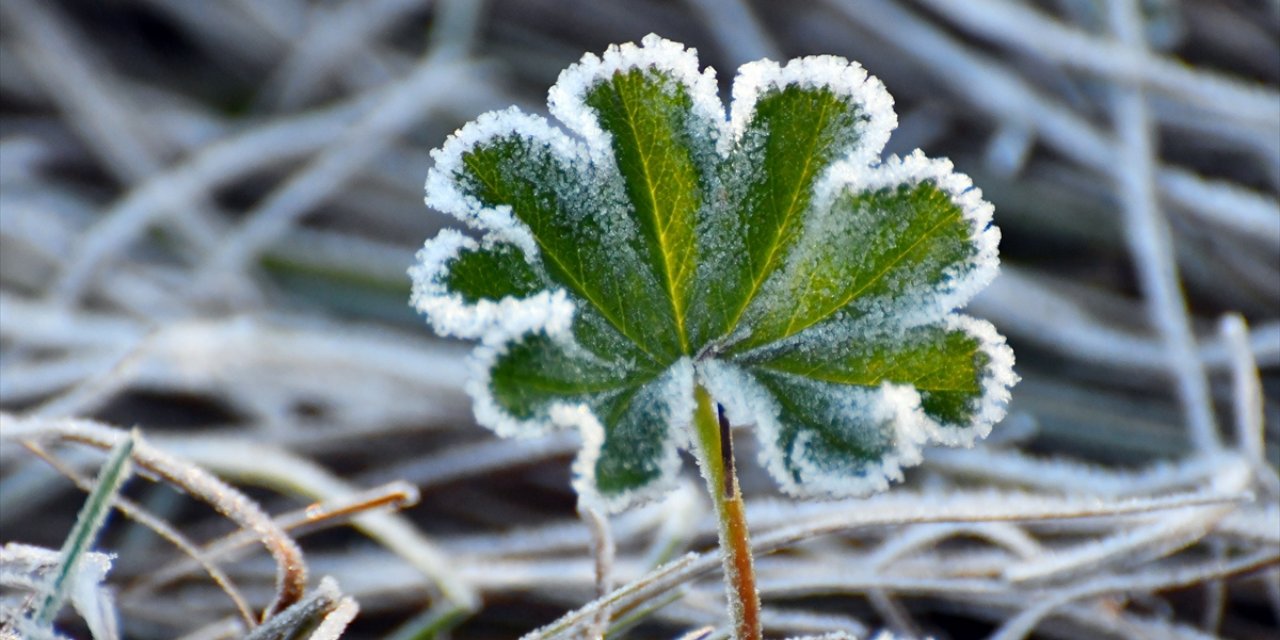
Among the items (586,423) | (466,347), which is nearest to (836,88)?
(586,423)

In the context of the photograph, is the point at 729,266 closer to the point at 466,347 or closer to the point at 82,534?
the point at 82,534

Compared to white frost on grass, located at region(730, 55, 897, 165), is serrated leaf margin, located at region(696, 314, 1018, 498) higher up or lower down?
lower down

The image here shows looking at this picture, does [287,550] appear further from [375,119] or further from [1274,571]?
[375,119]

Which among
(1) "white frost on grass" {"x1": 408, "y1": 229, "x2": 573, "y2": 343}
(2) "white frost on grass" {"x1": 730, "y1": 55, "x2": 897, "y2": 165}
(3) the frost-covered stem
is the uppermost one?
(2) "white frost on grass" {"x1": 730, "y1": 55, "x2": 897, "y2": 165}

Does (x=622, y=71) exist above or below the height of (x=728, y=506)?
above

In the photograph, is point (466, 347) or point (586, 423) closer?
point (586, 423)

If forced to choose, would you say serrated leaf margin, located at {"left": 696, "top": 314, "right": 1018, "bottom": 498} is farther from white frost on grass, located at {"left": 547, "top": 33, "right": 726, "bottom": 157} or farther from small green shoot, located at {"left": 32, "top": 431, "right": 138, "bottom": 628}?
small green shoot, located at {"left": 32, "top": 431, "right": 138, "bottom": 628}

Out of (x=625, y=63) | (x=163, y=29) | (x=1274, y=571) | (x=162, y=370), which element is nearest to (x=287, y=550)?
(x=625, y=63)

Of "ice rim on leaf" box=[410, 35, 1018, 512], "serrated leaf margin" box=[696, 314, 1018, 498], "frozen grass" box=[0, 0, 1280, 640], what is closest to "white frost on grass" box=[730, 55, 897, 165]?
"ice rim on leaf" box=[410, 35, 1018, 512]
